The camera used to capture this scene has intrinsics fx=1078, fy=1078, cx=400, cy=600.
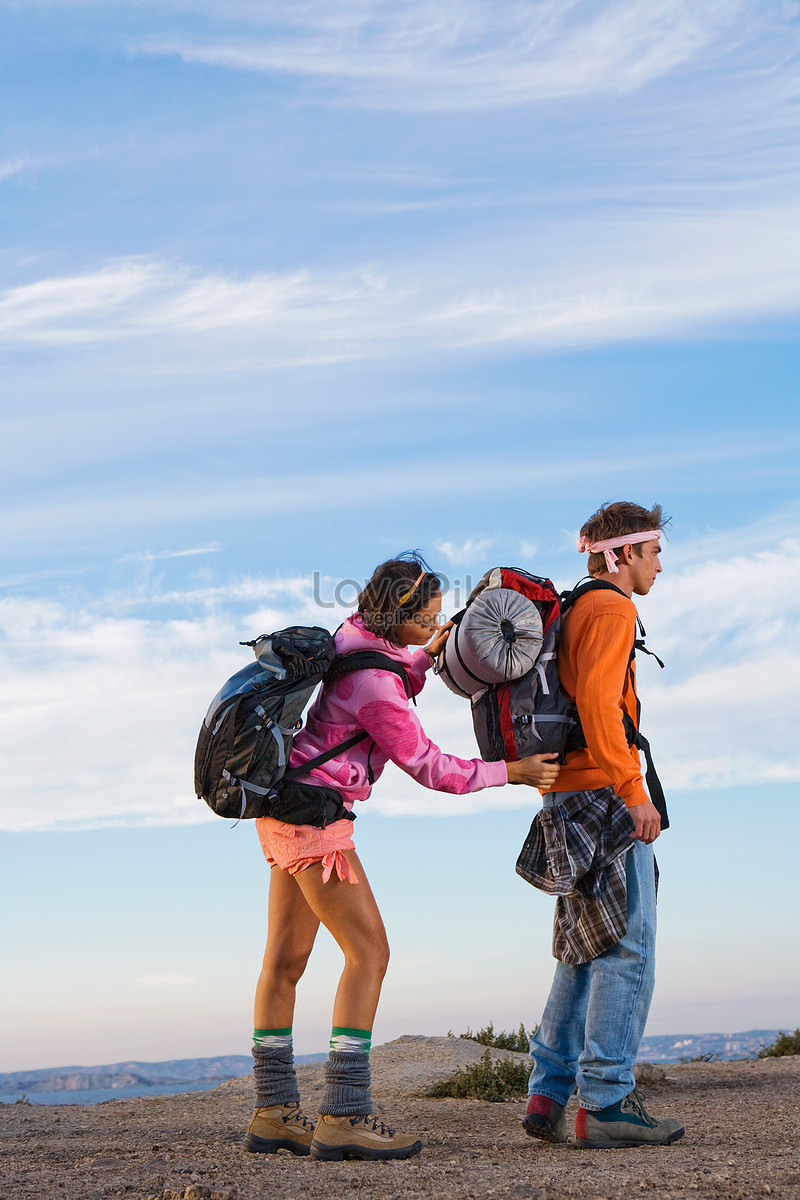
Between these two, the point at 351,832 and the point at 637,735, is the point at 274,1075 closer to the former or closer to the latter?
the point at 351,832

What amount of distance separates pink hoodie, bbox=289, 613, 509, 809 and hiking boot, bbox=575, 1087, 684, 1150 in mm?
1595

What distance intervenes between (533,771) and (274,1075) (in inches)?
75.8

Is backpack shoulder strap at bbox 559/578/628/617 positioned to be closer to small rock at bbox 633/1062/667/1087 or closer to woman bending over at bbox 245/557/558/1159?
woman bending over at bbox 245/557/558/1159

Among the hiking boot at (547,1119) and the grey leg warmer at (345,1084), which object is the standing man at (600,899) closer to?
Answer: the hiking boot at (547,1119)

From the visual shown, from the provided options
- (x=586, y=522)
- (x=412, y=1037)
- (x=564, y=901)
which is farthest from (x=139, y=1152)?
(x=412, y=1037)

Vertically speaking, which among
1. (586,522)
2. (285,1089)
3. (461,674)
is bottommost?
(285,1089)

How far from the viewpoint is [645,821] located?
16.1 ft

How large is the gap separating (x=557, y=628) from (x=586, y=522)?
85 centimetres

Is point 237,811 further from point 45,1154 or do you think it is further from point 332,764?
point 45,1154

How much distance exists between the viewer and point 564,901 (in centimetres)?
514

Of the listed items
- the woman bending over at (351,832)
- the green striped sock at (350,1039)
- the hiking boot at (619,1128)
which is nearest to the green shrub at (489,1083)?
the hiking boot at (619,1128)

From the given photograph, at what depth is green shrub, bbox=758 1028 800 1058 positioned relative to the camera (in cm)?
1150

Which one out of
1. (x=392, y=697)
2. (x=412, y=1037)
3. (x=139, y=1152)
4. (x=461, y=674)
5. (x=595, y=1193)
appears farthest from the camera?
(x=412, y=1037)

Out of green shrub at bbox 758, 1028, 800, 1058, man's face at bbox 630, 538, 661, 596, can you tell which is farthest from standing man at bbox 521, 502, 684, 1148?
green shrub at bbox 758, 1028, 800, 1058
